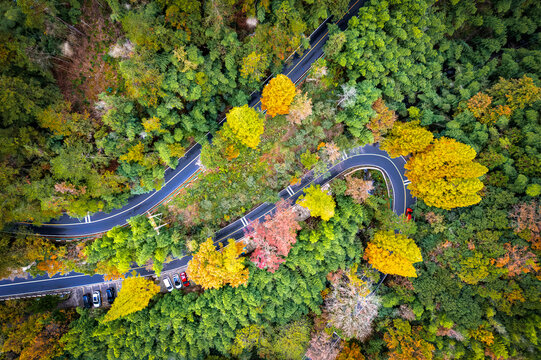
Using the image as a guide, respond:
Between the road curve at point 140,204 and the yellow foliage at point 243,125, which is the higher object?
the road curve at point 140,204

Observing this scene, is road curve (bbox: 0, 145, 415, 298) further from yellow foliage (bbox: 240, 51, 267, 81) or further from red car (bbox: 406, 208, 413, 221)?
yellow foliage (bbox: 240, 51, 267, 81)

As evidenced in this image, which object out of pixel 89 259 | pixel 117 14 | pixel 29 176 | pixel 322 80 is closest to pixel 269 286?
pixel 89 259

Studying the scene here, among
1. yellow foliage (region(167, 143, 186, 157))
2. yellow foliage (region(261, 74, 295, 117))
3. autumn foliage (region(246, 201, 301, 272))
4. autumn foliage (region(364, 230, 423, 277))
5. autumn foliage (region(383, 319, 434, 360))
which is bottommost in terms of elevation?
autumn foliage (region(383, 319, 434, 360))

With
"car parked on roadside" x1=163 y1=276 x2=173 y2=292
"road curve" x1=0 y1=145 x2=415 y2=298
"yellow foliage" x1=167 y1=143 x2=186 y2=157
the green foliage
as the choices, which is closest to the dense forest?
"yellow foliage" x1=167 y1=143 x2=186 y2=157

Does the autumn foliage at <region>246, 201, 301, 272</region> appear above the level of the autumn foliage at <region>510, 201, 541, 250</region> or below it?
above

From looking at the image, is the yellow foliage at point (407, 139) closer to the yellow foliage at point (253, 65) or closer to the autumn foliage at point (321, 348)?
the yellow foliage at point (253, 65)

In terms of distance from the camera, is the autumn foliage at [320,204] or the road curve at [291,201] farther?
the road curve at [291,201]

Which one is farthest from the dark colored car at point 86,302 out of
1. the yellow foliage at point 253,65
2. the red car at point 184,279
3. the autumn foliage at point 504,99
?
the autumn foliage at point 504,99
